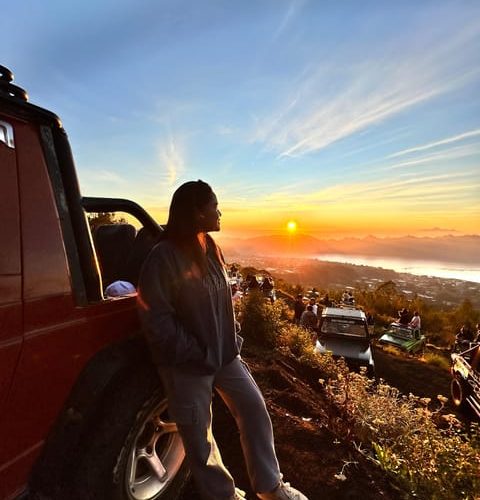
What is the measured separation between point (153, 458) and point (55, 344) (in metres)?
1.17

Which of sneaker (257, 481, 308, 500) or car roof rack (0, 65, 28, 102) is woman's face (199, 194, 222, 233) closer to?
car roof rack (0, 65, 28, 102)

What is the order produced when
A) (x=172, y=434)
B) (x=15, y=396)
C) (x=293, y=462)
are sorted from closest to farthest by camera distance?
1. (x=15, y=396)
2. (x=172, y=434)
3. (x=293, y=462)

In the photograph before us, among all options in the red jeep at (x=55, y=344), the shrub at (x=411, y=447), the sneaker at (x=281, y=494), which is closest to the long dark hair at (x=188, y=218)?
the red jeep at (x=55, y=344)

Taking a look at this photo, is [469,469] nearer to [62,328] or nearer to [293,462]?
[293,462]

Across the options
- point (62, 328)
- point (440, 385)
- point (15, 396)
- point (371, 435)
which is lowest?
point (440, 385)

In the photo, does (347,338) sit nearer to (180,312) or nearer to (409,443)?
(409,443)

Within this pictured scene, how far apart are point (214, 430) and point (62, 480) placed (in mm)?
1898

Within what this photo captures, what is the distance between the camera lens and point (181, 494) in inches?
96.8

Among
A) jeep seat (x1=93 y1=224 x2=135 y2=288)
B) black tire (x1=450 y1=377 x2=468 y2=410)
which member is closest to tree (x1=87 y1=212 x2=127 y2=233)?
jeep seat (x1=93 y1=224 x2=135 y2=288)

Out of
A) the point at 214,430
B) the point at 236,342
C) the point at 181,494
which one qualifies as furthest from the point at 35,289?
the point at 214,430

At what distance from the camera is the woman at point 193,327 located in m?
1.77

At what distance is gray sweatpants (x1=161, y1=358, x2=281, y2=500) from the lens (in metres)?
1.86

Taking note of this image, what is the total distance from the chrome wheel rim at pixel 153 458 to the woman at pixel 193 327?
1.01 feet

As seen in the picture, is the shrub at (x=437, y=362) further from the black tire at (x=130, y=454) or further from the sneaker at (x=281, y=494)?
the black tire at (x=130, y=454)
